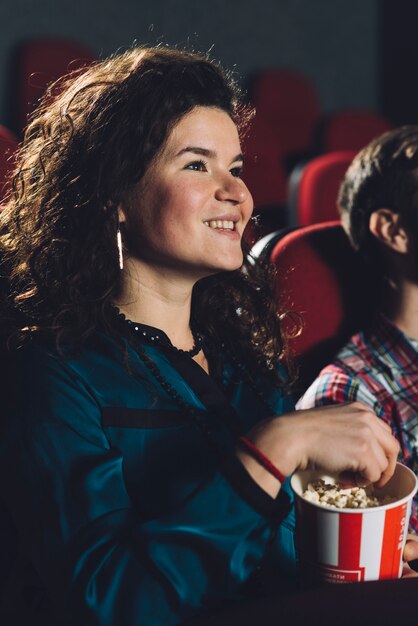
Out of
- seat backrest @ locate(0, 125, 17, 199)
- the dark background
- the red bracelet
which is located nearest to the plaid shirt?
the red bracelet

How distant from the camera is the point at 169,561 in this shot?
0.62 metres

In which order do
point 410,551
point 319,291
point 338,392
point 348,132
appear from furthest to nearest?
point 348,132
point 319,291
point 338,392
point 410,551

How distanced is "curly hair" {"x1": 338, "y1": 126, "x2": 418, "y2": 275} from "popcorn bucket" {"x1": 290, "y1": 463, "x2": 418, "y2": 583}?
0.59m

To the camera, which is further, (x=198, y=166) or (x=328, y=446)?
(x=198, y=166)

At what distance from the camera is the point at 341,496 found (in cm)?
62

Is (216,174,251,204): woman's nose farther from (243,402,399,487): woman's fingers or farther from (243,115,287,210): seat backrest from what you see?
(243,115,287,210): seat backrest

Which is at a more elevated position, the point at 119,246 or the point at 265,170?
the point at 119,246

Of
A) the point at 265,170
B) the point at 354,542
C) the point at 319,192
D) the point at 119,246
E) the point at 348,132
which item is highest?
the point at 119,246

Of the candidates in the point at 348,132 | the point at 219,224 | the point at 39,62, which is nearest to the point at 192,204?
the point at 219,224

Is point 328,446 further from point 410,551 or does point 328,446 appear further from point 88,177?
point 88,177

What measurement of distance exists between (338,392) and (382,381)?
0.09 m

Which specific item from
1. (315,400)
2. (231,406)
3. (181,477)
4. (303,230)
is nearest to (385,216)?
(303,230)

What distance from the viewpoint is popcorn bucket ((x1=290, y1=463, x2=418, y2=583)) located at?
0.58 metres

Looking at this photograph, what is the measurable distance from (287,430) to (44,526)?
0.23 meters
